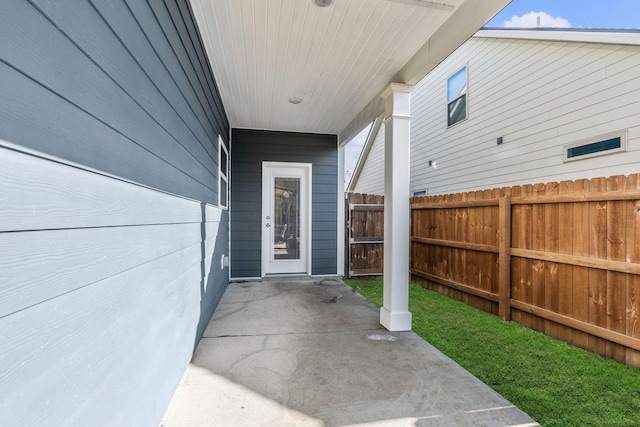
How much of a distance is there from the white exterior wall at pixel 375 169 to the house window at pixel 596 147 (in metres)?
5.37

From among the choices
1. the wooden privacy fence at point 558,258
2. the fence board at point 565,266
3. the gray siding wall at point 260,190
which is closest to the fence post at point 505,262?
the wooden privacy fence at point 558,258

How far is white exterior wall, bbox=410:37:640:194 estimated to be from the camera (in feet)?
11.9

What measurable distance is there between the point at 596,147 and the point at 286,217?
15.0 ft

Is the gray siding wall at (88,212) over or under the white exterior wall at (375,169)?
under

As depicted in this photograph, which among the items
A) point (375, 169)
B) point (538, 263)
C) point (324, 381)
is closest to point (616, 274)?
point (538, 263)

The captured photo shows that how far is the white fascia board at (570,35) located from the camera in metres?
3.44

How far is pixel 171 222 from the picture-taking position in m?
1.82

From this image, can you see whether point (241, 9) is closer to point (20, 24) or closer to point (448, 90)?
point (20, 24)

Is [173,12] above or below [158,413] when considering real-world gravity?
above

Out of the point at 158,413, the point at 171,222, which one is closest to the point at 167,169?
the point at 171,222

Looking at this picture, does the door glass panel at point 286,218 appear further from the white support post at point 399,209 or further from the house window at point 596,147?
the house window at point 596,147

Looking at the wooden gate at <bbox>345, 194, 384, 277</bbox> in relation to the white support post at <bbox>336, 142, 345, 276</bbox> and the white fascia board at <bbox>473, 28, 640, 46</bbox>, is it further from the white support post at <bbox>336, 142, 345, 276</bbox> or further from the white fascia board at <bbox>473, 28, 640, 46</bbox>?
the white fascia board at <bbox>473, 28, 640, 46</bbox>

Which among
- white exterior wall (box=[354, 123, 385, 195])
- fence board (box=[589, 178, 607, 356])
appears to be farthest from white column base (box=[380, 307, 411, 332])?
white exterior wall (box=[354, 123, 385, 195])

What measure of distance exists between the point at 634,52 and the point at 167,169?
16.2ft
